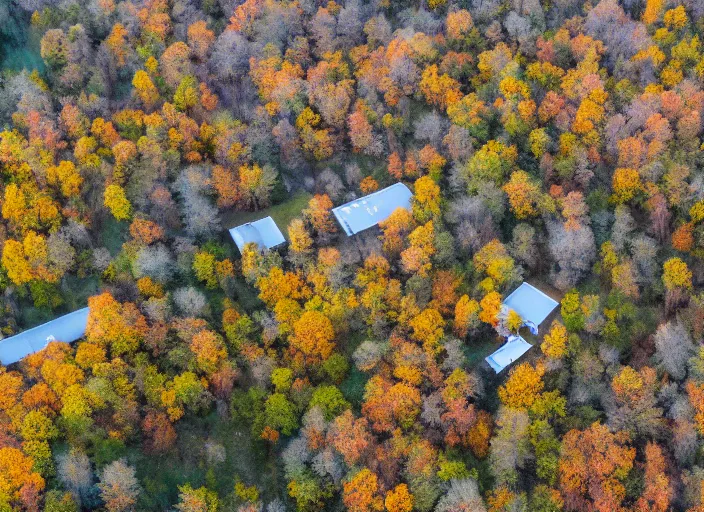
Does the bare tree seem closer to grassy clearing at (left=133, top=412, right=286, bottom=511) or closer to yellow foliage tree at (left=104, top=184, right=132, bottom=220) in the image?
grassy clearing at (left=133, top=412, right=286, bottom=511)

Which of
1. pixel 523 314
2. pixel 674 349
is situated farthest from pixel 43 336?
pixel 674 349

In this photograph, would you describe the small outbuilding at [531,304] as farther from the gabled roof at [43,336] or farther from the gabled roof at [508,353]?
the gabled roof at [43,336]

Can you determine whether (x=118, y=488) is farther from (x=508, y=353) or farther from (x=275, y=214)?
(x=508, y=353)

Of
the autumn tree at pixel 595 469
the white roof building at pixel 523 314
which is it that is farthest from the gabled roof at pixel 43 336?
the autumn tree at pixel 595 469

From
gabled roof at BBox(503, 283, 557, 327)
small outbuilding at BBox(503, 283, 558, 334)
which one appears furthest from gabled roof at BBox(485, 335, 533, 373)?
gabled roof at BBox(503, 283, 557, 327)

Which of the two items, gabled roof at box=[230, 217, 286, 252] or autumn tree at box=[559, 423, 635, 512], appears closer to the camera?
autumn tree at box=[559, 423, 635, 512]

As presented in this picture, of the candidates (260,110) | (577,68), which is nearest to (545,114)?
(577,68)
